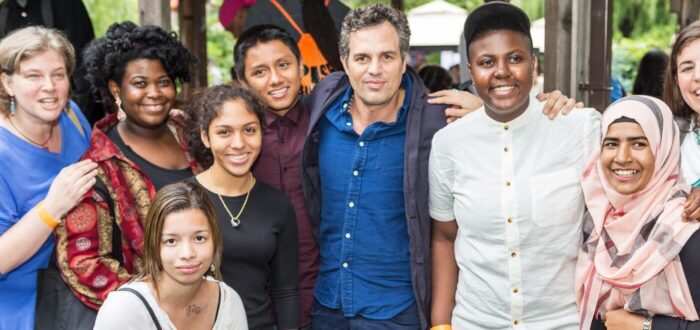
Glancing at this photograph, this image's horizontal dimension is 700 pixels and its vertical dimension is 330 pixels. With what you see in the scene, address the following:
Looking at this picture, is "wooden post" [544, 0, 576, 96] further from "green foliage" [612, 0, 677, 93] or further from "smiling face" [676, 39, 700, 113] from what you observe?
"green foliage" [612, 0, 677, 93]

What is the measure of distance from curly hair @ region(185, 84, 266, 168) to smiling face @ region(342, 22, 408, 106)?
41 centimetres

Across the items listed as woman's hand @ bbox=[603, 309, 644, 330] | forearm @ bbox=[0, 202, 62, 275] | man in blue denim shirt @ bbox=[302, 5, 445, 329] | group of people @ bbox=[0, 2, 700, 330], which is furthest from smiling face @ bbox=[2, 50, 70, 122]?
woman's hand @ bbox=[603, 309, 644, 330]

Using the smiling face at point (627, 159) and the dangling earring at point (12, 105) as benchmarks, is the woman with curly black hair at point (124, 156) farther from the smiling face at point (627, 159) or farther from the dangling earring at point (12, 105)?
the smiling face at point (627, 159)

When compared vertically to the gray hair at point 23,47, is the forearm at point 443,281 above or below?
below

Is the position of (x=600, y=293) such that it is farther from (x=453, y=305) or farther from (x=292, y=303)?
(x=292, y=303)

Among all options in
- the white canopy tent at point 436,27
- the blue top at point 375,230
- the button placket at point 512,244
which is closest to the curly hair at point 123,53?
the blue top at point 375,230

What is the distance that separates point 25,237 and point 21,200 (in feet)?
0.59

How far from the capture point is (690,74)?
2.73 meters

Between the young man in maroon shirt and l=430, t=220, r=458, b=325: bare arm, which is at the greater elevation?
the young man in maroon shirt

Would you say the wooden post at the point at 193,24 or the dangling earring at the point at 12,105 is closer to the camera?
the dangling earring at the point at 12,105

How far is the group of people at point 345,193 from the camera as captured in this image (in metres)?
2.52

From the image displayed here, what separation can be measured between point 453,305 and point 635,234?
747mm

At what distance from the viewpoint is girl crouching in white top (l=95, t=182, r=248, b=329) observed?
102 inches

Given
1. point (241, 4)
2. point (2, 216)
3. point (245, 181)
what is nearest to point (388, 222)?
point (245, 181)
